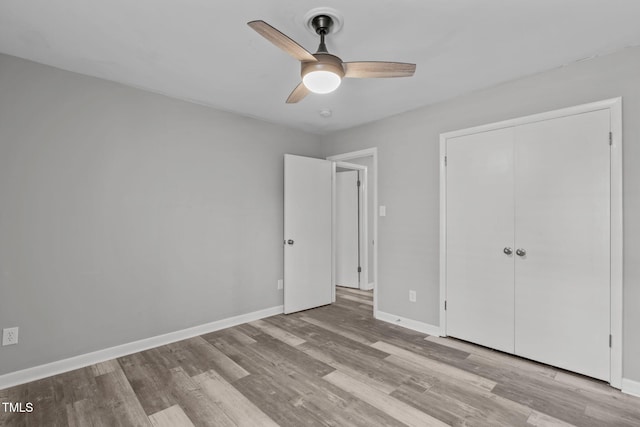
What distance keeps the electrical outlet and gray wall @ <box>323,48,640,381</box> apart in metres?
3.29

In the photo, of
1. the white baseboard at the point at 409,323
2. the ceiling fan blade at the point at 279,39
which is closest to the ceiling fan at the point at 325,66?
the ceiling fan blade at the point at 279,39

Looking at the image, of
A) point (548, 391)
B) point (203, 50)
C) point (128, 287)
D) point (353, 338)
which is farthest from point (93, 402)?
point (548, 391)

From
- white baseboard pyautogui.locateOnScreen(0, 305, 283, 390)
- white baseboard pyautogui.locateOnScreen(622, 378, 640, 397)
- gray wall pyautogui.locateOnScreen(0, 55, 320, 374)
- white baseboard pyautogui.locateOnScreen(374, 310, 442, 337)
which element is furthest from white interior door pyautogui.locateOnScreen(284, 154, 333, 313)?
white baseboard pyautogui.locateOnScreen(622, 378, 640, 397)

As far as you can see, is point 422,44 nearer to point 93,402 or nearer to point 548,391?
point 548,391

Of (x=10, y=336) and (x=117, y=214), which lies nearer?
(x=10, y=336)

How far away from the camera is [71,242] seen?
250 centimetres

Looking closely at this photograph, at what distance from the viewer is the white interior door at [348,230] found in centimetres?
527

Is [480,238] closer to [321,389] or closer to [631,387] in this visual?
[631,387]

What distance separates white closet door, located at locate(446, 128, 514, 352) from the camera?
2709 millimetres

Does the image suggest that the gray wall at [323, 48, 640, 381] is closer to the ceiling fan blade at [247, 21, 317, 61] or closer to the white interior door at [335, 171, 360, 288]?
the white interior door at [335, 171, 360, 288]

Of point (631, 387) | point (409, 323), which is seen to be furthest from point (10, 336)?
point (631, 387)

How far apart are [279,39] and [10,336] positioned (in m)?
2.81

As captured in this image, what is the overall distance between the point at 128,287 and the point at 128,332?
406 mm

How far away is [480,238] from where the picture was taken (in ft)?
9.43
